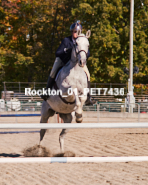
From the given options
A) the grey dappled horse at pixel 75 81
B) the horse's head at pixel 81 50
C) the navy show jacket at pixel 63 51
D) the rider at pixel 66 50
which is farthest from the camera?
the navy show jacket at pixel 63 51

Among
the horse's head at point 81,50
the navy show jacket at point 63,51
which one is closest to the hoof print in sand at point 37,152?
the navy show jacket at point 63,51

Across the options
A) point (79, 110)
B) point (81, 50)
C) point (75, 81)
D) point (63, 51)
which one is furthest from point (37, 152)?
point (81, 50)

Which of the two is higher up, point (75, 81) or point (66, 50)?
point (66, 50)

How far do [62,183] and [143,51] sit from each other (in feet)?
80.1

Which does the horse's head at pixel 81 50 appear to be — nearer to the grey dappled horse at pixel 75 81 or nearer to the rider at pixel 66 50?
the grey dappled horse at pixel 75 81

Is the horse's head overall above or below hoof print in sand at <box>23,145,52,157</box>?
above

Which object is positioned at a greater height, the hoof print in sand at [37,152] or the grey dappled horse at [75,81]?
the grey dappled horse at [75,81]

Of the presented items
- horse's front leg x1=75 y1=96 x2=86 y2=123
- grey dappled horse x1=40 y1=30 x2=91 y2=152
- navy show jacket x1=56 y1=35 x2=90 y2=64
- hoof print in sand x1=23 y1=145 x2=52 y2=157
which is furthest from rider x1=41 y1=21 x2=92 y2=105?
hoof print in sand x1=23 y1=145 x2=52 y2=157

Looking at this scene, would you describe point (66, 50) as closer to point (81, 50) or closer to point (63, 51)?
point (63, 51)

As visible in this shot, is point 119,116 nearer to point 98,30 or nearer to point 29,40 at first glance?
point 98,30

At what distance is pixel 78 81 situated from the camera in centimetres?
623

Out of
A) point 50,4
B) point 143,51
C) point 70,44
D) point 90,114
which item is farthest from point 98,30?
point 70,44

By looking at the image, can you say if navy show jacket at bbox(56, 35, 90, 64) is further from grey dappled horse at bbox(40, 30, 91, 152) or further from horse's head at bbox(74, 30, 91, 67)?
horse's head at bbox(74, 30, 91, 67)

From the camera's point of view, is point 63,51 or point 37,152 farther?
point 37,152
